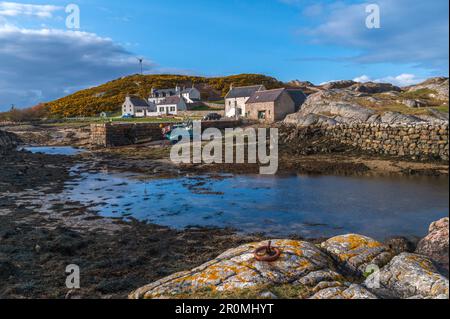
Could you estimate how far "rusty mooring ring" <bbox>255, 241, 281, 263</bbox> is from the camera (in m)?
6.19

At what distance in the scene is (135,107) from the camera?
89.1 meters

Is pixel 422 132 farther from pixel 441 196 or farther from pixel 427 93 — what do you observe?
pixel 427 93

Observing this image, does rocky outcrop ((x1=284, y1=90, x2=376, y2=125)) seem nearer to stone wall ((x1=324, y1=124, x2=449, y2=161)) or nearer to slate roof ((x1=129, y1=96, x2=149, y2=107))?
stone wall ((x1=324, y1=124, x2=449, y2=161))

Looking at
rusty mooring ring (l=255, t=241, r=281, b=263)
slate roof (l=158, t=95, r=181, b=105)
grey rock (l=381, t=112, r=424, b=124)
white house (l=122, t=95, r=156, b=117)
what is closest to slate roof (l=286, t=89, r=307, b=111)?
grey rock (l=381, t=112, r=424, b=124)

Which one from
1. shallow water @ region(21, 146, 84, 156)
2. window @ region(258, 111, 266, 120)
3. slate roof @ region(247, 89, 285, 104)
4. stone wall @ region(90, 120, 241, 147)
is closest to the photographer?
shallow water @ region(21, 146, 84, 156)

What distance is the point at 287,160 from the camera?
2942 cm

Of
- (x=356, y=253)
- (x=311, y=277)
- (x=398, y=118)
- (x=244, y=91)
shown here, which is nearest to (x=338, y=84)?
(x=244, y=91)

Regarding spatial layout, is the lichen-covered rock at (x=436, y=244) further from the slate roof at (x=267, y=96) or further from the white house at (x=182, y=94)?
the white house at (x=182, y=94)

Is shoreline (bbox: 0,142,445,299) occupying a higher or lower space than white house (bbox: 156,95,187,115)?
lower

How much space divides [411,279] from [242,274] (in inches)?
109

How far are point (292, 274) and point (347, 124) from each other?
3102 centimetres

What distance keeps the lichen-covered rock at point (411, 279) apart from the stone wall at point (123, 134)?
43043 mm

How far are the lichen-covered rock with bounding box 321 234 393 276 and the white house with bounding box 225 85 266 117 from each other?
61815mm

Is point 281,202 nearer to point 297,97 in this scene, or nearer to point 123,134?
point 123,134
